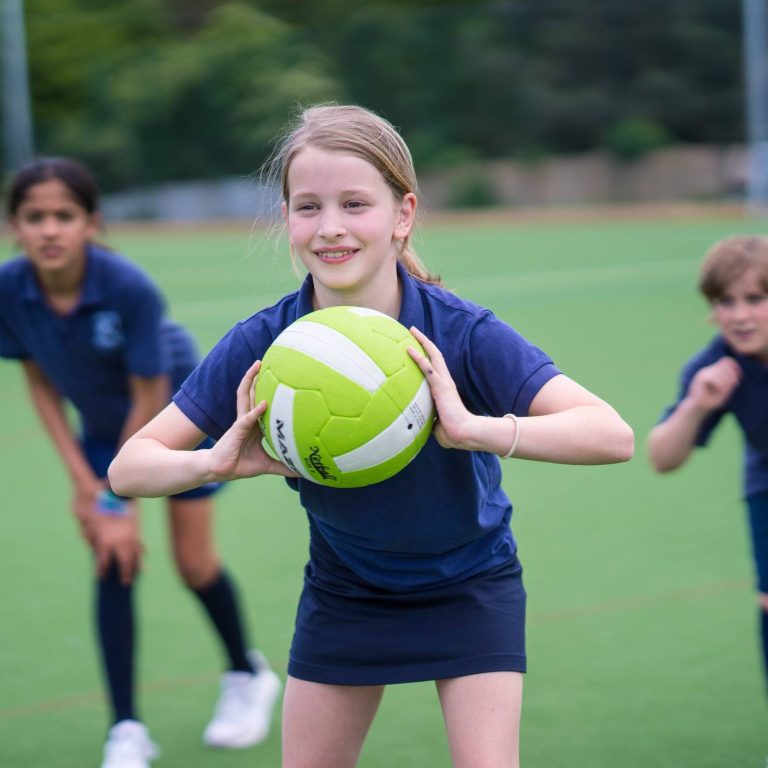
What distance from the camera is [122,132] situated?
146ft

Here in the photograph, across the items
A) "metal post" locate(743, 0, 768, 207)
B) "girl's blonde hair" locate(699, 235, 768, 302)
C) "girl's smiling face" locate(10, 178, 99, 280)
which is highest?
"metal post" locate(743, 0, 768, 207)

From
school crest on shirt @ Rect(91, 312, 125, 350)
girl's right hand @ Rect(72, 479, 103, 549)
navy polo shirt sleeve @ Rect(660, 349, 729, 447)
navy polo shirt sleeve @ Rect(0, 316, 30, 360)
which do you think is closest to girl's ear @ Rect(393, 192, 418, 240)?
navy polo shirt sleeve @ Rect(660, 349, 729, 447)

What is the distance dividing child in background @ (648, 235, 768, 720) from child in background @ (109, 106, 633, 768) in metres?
1.04

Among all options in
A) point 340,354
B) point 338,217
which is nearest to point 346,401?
point 340,354

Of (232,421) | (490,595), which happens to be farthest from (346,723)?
(232,421)

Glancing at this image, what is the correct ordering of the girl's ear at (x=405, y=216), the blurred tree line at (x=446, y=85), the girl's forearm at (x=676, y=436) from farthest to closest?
the blurred tree line at (x=446, y=85) < the girl's forearm at (x=676, y=436) < the girl's ear at (x=405, y=216)

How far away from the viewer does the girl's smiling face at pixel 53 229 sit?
432 centimetres

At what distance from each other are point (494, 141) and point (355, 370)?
3971cm

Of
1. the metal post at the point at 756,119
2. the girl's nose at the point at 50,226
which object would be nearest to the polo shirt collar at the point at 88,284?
the girl's nose at the point at 50,226

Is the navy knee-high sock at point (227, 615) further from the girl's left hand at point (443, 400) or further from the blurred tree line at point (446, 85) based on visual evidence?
the blurred tree line at point (446, 85)

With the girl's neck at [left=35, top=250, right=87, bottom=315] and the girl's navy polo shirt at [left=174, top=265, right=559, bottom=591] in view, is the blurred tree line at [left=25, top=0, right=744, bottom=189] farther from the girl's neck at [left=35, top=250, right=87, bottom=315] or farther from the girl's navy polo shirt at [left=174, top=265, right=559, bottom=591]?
the girl's navy polo shirt at [left=174, top=265, right=559, bottom=591]

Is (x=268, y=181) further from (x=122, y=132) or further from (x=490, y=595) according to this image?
(x=122, y=132)

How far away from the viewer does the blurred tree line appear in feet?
130

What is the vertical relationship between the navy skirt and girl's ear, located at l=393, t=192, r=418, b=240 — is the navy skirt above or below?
below
